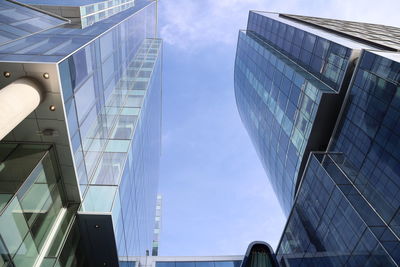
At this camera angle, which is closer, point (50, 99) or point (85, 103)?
point (50, 99)

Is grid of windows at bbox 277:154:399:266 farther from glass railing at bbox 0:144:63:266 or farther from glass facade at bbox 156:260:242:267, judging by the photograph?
glass railing at bbox 0:144:63:266

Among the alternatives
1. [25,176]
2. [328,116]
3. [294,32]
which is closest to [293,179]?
[328,116]

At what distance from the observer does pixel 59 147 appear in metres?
12.7

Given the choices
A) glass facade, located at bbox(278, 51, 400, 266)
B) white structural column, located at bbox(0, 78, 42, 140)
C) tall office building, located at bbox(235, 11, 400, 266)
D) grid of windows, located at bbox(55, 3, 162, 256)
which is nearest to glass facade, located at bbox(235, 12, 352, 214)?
tall office building, located at bbox(235, 11, 400, 266)

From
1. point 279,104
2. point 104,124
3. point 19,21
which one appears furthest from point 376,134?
point 19,21

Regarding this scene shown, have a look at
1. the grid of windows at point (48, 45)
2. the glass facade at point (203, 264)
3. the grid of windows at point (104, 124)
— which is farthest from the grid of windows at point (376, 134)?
the grid of windows at point (48, 45)

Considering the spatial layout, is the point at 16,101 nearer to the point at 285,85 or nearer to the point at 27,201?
the point at 27,201

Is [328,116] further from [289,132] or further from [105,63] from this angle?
[105,63]

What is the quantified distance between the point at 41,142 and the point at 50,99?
95.3 inches

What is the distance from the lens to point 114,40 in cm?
2144

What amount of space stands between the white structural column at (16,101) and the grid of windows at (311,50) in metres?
24.0

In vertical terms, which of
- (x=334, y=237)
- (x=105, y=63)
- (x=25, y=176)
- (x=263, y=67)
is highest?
(x=105, y=63)

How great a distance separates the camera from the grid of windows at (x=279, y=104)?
2950cm

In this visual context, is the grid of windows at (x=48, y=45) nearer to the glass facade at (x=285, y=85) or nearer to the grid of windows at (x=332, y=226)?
the glass facade at (x=285, y=85)
